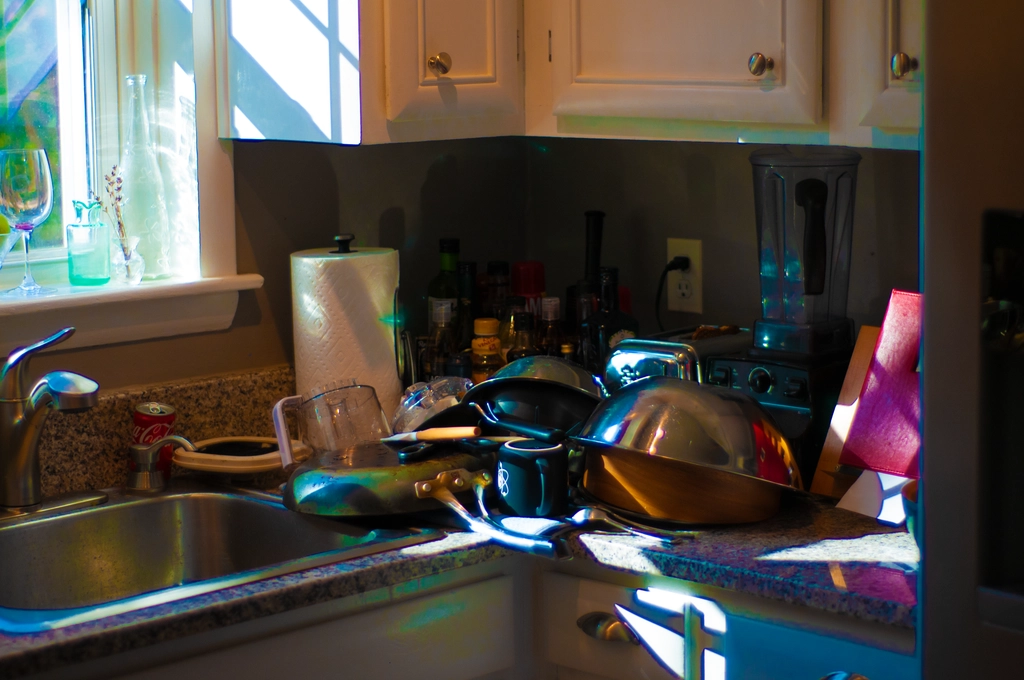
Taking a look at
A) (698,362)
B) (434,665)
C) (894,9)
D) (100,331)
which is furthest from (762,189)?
(100,331)

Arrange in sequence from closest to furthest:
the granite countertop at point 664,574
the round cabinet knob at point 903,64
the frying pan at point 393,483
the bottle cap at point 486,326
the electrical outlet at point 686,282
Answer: the granite countertop at point 664,574 → the round cabinet knob at point 903,64 → the frying pan at point 393,483 → the bottle cap at point 486,326 → the electrical outlet at point 686,282

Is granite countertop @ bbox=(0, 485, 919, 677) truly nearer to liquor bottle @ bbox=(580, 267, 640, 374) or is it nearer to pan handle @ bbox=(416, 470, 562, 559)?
pan handle @ bbox=(416, 470, 562, 559)

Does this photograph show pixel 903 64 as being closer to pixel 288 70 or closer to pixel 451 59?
pixel 451 59

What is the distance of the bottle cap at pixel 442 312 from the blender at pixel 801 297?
0.50 metres

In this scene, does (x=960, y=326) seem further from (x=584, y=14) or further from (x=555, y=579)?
(x=584, y=14)

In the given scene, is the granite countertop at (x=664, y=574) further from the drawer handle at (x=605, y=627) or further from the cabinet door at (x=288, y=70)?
the cabinet door at (x=288, y=70)

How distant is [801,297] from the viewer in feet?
5.72

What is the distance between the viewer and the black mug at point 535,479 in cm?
151

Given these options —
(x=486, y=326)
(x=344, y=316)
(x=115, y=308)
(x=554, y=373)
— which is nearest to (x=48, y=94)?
(x=115, y=308)

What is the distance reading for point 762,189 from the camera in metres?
1.78

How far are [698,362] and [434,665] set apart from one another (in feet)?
1.93

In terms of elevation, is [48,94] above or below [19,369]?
above

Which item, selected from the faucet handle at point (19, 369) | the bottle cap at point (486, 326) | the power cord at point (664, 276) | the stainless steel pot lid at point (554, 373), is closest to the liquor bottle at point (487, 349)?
the bottle cap at point (486, 326)

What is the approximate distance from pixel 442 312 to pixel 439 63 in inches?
18.9
